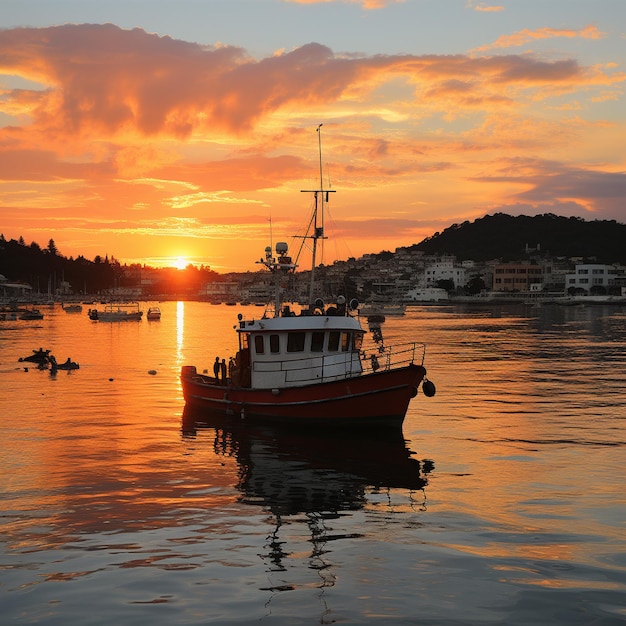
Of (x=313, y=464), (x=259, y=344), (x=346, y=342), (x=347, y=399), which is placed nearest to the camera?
(x=313, y=464)

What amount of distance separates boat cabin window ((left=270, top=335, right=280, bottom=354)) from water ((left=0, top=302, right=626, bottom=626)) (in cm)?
347

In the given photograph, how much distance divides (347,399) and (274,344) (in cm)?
433

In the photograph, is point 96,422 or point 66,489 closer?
point 66,489

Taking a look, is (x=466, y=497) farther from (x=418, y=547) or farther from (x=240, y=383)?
(x=240, y=383)

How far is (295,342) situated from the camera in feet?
109

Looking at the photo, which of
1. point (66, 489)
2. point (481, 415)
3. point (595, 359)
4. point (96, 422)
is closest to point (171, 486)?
point (66, 489)

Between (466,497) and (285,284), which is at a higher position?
(285,284)

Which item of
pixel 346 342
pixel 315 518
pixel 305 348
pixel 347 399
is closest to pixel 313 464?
pixel 347 399

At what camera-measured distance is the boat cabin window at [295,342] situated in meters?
33.0

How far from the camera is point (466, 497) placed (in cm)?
2209

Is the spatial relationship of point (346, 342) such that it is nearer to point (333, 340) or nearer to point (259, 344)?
point (333, 340)

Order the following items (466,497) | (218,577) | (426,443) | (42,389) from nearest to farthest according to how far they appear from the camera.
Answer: (218,577) < (466,497) < (426,443) < (42,389)

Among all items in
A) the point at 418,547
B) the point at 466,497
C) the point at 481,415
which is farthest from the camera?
the point at 481,415

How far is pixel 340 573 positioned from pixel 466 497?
7.13 m
